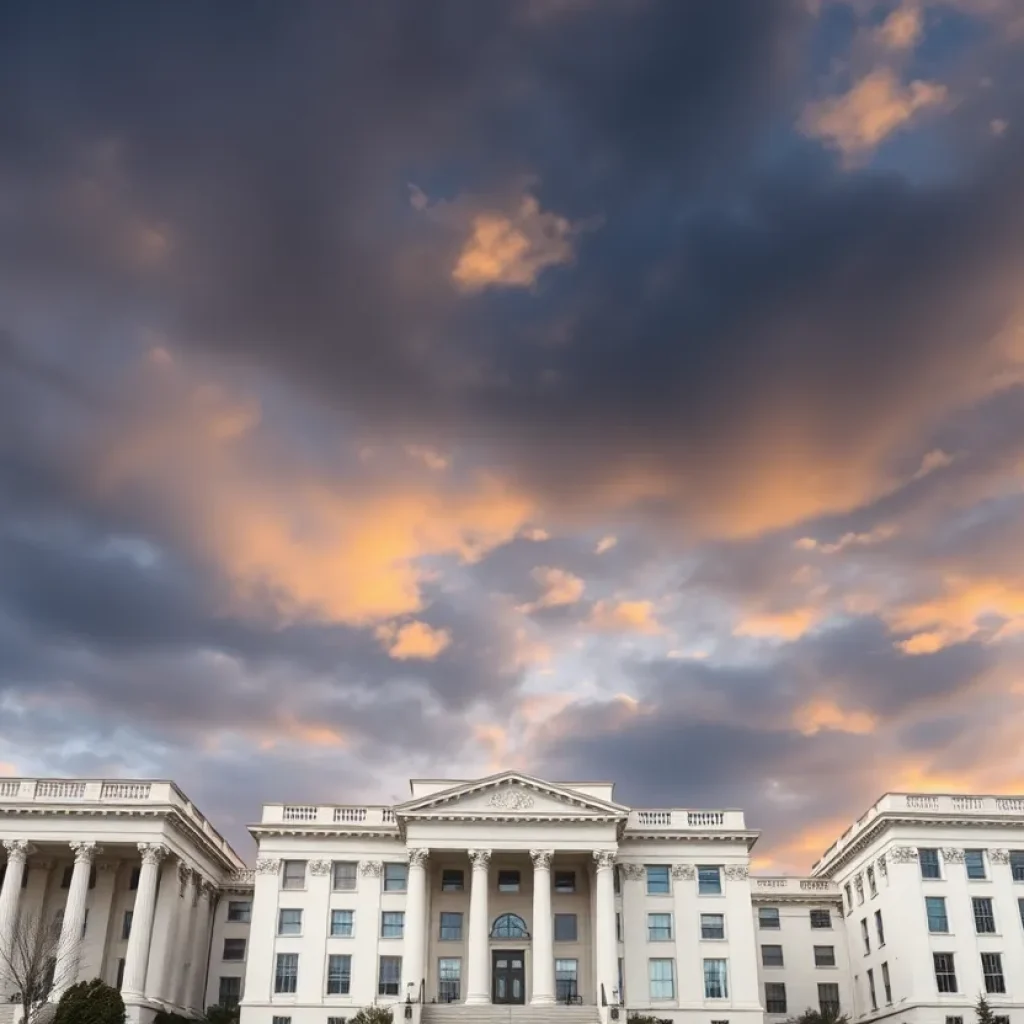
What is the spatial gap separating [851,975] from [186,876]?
1768 inches

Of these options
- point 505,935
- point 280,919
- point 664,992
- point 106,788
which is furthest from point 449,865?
point 106,788

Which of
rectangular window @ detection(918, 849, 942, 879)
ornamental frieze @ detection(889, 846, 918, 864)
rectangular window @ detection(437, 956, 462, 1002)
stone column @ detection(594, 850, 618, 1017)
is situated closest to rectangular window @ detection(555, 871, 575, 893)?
stone column @ detection(594, 850, 618, 1017)

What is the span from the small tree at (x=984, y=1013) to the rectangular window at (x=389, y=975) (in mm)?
32312

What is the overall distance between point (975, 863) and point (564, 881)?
82.4 ft

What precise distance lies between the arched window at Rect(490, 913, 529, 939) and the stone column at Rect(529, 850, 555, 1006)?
2.63 meters

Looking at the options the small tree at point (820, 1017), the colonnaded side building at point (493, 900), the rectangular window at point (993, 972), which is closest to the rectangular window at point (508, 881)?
the colonnaded side building at point (493, 900)

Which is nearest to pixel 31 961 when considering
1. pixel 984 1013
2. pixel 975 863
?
pixel 984 1013

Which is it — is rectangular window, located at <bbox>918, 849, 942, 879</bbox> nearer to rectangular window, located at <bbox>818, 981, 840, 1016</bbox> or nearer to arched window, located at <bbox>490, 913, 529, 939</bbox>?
rectangular window, located at <bbox>818, 981, 840, 1016</bbox>

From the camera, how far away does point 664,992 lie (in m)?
64.9

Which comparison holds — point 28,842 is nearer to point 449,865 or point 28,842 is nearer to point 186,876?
point 186,876

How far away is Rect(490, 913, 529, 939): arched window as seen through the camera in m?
67.4

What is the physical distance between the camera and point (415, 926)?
62.4m

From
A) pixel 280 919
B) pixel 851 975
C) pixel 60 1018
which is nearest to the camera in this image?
pixel 60 1018

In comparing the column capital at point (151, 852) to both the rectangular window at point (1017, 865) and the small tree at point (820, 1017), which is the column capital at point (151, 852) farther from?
the rectangular window at point (1017, 865)
